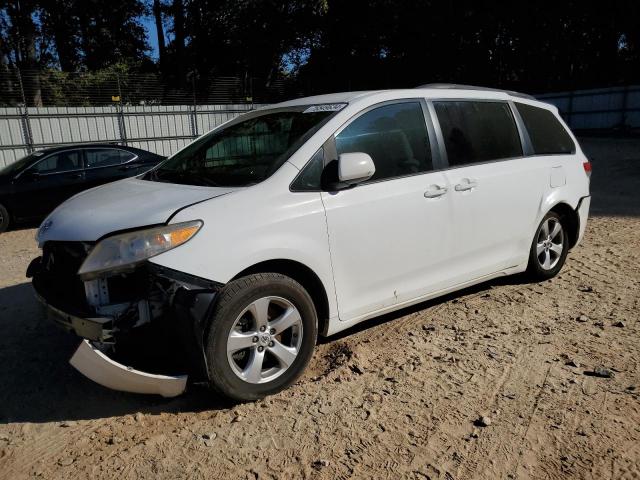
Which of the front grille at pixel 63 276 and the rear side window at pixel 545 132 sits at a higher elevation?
the rear side window at pixel 545 132

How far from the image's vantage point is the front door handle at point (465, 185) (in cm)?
382

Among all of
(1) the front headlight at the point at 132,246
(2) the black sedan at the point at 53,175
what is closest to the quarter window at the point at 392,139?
(1) the front headlight at the point at 132,246

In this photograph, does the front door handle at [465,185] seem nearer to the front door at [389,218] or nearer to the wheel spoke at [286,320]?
the front door at [389,218]

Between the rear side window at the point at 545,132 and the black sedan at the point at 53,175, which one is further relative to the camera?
the black sedan at the point at 53,175

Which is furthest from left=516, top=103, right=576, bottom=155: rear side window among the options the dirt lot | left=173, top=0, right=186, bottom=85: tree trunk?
left=173, top=0, right=186, bottom=85: tree trunk

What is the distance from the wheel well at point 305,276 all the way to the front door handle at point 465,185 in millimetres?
1345

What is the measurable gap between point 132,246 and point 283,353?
40.7 inches

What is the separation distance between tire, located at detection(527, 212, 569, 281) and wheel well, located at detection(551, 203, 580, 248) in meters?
0.04

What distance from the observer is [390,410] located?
2871 millimetres

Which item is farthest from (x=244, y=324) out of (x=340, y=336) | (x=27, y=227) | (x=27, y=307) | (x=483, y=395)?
(x=27, y=227)

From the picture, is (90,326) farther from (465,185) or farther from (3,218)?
(3,218)

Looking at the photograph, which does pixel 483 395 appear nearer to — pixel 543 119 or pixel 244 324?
pixel 244 324

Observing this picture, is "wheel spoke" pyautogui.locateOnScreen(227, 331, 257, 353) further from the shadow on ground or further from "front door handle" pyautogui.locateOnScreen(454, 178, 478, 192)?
"front door handle" pyautogui.locateOnScreen(454, 178, 478, 192)

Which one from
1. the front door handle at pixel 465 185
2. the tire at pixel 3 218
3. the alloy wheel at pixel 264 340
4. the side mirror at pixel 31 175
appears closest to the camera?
the alloy wheel at pixel 264 340
